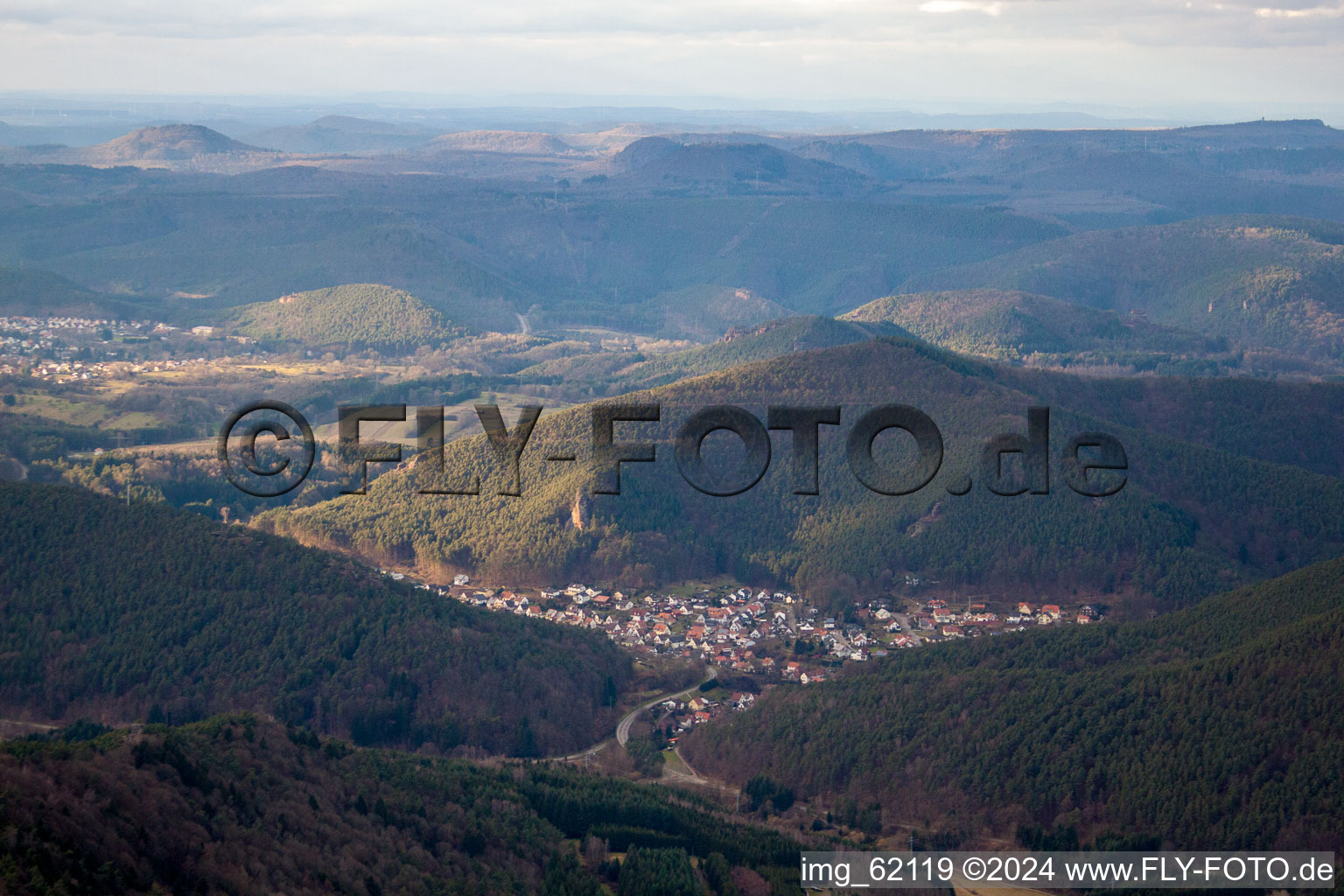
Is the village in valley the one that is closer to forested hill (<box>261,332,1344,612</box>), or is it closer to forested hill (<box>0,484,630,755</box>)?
forested hill (<box>261,332,1344,612</box>)

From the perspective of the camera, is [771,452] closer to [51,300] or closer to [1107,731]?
[1107,731]

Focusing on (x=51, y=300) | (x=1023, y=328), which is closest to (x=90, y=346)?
(x=51, y=300)

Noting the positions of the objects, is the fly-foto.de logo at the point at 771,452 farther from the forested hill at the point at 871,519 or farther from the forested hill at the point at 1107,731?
the forested hill at the point at 1107,731

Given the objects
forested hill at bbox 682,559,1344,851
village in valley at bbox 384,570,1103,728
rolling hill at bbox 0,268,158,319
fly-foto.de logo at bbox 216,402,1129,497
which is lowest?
village in valley at bbox 384,570,1103,728

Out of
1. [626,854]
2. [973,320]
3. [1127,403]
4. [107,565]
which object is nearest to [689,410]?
[1127,403]

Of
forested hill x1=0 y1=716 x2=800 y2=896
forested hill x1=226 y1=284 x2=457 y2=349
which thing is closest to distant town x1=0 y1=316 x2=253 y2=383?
forested hill x1=226 y1=284 x2=457 y2=349

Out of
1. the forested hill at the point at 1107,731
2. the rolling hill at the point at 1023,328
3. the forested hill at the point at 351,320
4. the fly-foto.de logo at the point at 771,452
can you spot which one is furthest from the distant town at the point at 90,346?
the forested hill at the point at 1107,731

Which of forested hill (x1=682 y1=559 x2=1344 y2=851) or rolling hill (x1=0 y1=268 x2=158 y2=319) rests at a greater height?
rolling hill (x1=0 y1=268 x2=158 y2=319)
